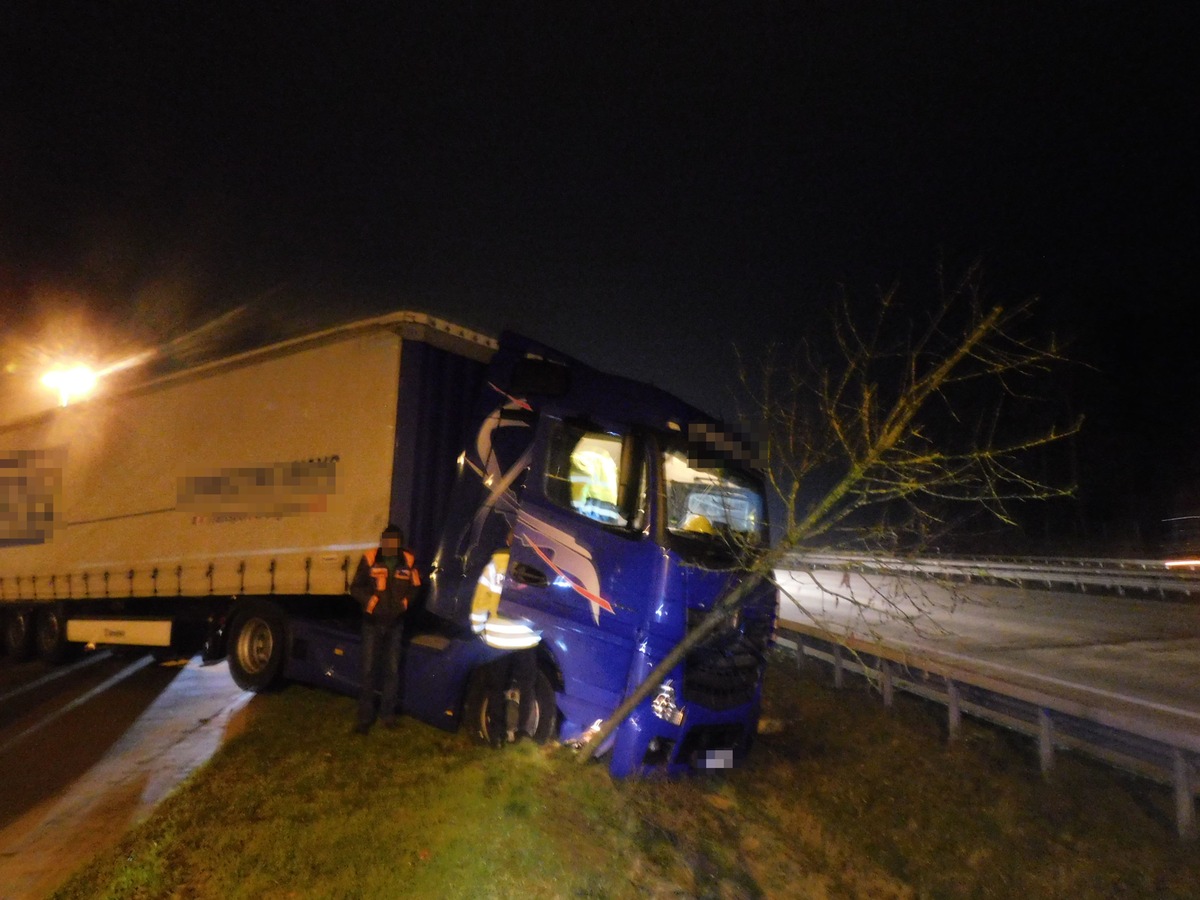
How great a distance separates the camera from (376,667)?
250 inches

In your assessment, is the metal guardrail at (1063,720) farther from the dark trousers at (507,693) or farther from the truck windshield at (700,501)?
the dark trousers at (507,693)

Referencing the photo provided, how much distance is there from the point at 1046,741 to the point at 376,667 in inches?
222

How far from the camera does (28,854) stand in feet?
15.1

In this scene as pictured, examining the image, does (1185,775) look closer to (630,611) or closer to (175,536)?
(630,611)

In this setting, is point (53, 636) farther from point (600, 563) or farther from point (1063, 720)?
point (1063, 720)

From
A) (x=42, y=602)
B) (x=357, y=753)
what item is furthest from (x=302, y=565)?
(x=42, y=602)

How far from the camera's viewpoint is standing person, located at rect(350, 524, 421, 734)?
19.9 ft

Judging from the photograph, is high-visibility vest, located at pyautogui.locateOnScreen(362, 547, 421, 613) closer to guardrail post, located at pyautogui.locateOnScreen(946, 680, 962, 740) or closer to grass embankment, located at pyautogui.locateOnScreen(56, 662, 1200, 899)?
grass embankment, located at pyautogui.locateOnScreen(56, 662, 1200, 899)

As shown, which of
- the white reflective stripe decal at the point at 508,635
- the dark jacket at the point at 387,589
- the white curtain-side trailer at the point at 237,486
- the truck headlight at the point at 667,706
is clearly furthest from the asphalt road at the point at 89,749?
the truck headlight at the point at 667,706

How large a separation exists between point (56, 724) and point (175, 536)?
207cm

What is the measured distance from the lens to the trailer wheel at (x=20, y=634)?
11.1 metres

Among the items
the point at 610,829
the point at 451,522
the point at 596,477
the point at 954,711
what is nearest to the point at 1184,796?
the point at 954,711

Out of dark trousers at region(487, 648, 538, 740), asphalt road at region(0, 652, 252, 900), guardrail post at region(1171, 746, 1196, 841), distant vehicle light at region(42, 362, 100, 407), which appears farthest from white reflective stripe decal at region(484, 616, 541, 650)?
distant vehicle light at region(42, 362, 100, 407)

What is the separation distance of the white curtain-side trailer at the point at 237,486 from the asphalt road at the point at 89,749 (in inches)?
23.0
